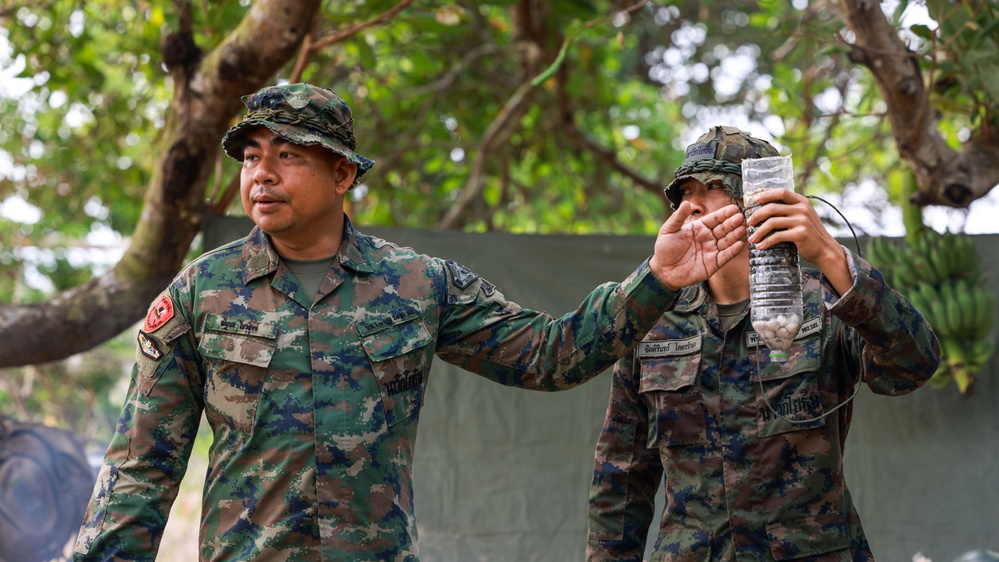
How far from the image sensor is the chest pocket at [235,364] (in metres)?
2.39

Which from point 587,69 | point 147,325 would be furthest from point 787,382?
point 587,69

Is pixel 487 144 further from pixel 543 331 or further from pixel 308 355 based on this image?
pixel 308 355

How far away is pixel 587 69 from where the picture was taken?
691 cm

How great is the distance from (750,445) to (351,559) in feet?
3.38

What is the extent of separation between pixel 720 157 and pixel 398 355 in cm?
98

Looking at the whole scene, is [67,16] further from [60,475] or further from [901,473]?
[901,473]

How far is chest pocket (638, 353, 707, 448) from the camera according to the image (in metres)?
2.78

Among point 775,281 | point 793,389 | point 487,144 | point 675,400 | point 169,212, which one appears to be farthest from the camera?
point 487,144

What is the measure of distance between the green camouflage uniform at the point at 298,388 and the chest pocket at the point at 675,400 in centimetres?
37

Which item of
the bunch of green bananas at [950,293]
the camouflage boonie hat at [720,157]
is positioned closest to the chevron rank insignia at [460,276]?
the camouflage boonie hat at [720,157]

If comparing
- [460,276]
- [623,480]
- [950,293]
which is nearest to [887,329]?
[623,480]

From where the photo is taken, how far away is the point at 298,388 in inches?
94.7

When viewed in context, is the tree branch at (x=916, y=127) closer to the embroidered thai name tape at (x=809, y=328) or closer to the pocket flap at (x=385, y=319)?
the embroidered thai name tape at (x=809, y=328)

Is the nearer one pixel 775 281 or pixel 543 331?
pixel 775 281
